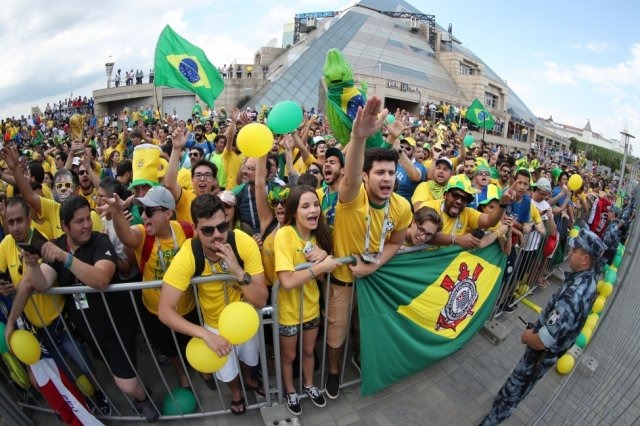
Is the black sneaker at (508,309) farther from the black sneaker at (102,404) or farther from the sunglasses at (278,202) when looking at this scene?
the black sneaker at (102,404)

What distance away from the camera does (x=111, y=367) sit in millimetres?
2762

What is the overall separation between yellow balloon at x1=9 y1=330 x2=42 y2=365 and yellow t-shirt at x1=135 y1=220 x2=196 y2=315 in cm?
75

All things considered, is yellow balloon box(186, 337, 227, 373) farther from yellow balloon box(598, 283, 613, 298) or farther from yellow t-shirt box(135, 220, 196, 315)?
yellow balloon box(598, 283, 613, 298)

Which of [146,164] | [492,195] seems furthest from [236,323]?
[492,195]

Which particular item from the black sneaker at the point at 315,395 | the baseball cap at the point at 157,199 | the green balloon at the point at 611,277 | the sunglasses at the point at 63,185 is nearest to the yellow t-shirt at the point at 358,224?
the black sneaker at the point at 315,395

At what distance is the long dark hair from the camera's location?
2746 mm

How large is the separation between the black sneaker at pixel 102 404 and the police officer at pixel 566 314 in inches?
132

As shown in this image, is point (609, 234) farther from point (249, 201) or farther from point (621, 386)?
point (249, 201)

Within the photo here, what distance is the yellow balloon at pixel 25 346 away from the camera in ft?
8.13

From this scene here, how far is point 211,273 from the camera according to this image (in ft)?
8.38

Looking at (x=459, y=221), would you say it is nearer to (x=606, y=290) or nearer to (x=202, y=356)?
(x=606, y=290)

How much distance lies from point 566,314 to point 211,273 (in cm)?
256

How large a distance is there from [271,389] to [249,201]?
1.84 m

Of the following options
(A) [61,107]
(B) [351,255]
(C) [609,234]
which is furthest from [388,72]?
(B) [351,255]
